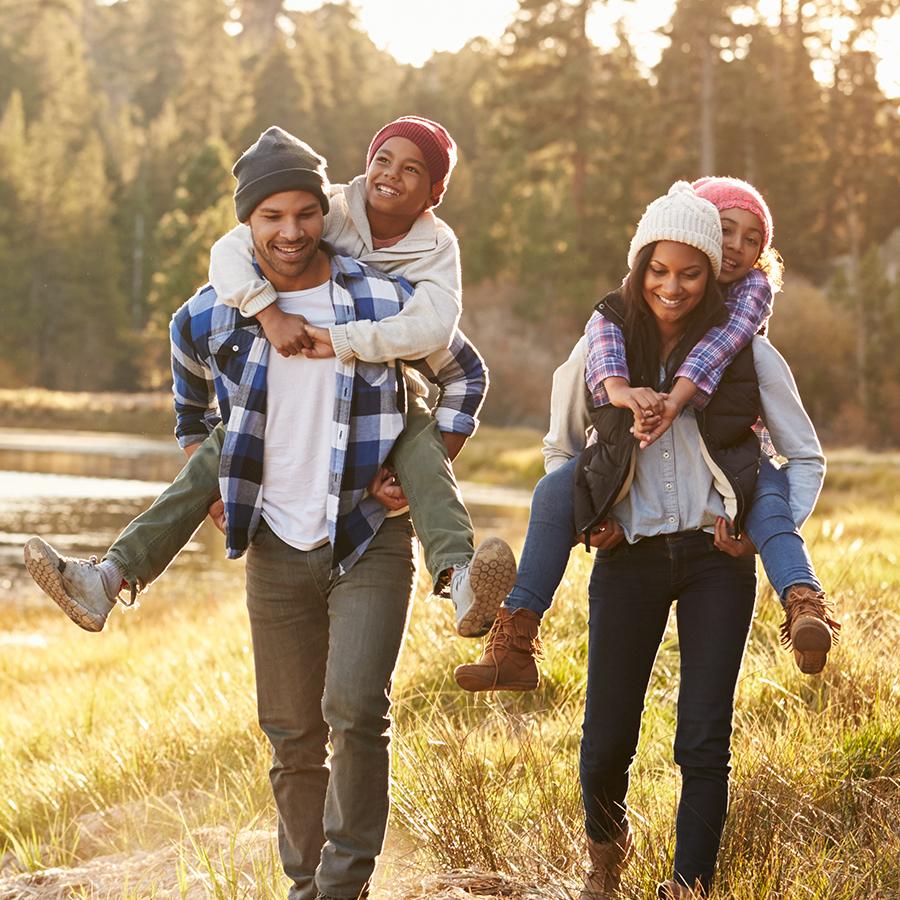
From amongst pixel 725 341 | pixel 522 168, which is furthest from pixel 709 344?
pixel 522 168

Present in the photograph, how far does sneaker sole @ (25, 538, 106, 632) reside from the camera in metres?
3.48

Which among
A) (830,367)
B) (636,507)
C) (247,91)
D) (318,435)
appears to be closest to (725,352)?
(636,507)

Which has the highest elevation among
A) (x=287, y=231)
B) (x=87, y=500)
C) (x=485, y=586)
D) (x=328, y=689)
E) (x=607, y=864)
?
(x=287, y=231)

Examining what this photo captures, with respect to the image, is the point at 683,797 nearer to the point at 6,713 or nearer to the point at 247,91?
the point at 6,713

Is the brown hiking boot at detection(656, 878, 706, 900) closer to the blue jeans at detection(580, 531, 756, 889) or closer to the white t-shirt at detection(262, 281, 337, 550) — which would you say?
the blue jeans at detection(580, 531, 756, 889)

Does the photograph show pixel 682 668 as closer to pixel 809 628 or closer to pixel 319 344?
pixel 809 628

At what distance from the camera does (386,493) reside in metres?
3.65

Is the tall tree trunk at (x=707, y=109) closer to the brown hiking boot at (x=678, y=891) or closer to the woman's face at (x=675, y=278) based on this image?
the woman's face at (x=675, y=278)

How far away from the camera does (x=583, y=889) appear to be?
3.70 m

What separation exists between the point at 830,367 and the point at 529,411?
959 centimetres

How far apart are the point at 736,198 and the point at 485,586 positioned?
137cm

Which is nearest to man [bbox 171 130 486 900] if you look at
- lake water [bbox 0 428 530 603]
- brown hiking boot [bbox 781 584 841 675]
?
brown hiking boot [bbox 781 584 841 675]

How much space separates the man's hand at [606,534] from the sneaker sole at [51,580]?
1.28 m

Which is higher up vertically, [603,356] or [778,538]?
[603,356]
